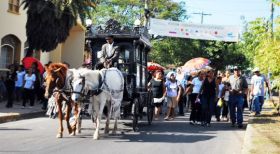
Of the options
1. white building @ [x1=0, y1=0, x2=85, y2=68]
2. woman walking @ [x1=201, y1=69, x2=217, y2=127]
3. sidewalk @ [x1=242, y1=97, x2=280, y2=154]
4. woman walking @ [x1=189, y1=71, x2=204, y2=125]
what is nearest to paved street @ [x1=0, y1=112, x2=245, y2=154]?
sidewalk @ [x1=242, y1=97, x2=280, y2=154]

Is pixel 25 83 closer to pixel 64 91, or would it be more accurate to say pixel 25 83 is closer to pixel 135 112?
pixel 135 112

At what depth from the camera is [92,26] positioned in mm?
15352

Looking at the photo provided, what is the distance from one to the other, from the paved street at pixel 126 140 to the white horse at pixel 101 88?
0.70 meters

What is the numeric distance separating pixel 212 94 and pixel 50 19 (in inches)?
502

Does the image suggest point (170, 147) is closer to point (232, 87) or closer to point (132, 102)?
point (132, 102)

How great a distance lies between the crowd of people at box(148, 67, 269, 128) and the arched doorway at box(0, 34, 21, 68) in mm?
11199

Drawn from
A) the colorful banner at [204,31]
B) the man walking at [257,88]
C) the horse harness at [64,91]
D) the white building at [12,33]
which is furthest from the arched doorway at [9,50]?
the horse harness at [64,91]

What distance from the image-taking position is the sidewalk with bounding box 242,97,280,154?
10773 millimetres

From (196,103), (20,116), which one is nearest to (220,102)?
(196,103)

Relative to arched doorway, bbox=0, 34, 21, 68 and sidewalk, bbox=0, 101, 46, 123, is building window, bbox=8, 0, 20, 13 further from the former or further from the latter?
sidewalk, bbox=0, 101, 46, 123

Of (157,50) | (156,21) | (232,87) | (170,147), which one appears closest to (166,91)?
(232,87)

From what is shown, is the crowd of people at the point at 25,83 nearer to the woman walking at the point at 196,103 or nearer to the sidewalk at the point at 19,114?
the sidewalk at the point at 19,114

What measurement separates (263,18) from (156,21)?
59.2 feet

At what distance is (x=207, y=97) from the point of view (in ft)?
56.6
